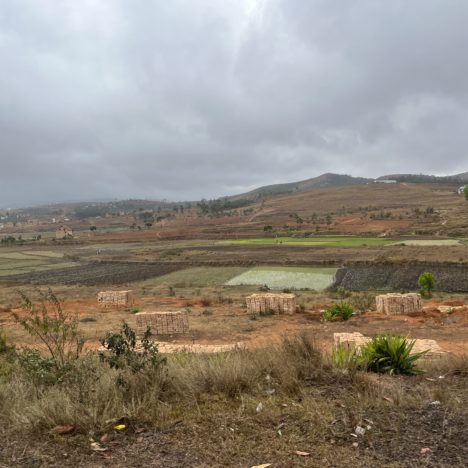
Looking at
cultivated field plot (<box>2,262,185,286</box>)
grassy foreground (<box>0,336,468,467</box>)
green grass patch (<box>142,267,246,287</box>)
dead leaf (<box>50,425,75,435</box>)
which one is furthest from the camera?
cultivated field plot (<box>2,262,185,286</box>)

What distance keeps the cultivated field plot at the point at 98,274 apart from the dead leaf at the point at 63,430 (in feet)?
118

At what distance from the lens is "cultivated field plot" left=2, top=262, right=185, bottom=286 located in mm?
41400

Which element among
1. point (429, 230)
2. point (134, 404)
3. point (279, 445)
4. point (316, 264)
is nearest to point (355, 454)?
point (279, 445)

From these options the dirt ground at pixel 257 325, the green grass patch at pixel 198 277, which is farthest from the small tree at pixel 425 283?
the green grass patch at pixel 198 277

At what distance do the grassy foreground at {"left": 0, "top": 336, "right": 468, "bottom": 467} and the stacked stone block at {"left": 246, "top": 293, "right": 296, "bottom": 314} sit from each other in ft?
40.1

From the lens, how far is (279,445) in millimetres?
4215

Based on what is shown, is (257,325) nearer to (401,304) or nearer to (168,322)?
(168,322)

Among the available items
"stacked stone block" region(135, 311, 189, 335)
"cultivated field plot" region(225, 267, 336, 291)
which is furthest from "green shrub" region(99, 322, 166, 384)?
"cultivated field plot" region(225, 267, 336, 291)

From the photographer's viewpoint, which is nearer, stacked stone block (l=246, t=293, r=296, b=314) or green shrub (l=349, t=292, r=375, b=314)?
stacked stone block (l=246, t=293, r=296, b=314)

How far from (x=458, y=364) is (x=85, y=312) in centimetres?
1869

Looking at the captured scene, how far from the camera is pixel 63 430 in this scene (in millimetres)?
4500

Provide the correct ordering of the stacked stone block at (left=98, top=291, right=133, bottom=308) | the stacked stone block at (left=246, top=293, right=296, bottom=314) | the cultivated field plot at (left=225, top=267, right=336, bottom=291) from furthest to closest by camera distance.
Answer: the cultivated field plot at (left=225, top=267, right=336, bottom=291)
the stacked stone block at (left=98, top=291, right=133, bottom=308)
the stacked stone block at (left=246, top=293, right=296, bottom=314)

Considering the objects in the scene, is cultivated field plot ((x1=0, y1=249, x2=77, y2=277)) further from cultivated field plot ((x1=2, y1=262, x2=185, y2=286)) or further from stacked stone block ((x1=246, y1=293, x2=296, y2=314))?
stacked stone block ((x1=246, y1=293, x2=296, y2=314))

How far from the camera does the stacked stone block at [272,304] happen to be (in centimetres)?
1845
